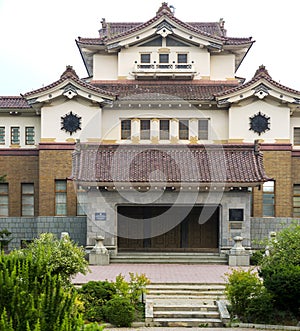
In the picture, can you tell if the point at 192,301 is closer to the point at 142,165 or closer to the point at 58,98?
the point at 142,165

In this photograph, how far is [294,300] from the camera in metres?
13.2

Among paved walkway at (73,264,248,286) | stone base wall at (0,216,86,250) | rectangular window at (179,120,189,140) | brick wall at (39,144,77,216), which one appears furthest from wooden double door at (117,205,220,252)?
rectangular window at (179,120,189,140)

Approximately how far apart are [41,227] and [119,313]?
1241 centimetres

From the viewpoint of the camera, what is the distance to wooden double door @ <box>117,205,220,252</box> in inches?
924

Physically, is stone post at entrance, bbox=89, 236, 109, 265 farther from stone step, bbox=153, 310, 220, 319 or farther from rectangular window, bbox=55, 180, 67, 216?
stone step, bbox=153, 310, 220, 319

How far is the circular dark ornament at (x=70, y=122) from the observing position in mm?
26016

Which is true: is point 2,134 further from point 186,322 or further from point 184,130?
point 186,322

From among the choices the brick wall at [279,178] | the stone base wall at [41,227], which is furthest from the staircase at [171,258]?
the brick wall at [279,178]

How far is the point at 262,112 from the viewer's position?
26.1 m

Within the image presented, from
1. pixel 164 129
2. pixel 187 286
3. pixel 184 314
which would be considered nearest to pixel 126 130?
pixel 164 129

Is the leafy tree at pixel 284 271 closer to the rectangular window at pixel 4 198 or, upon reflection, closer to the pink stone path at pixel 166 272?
the pink stone path at pixel 166 272

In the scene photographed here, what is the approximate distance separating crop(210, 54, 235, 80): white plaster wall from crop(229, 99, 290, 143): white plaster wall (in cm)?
320

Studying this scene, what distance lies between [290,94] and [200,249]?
8561mm

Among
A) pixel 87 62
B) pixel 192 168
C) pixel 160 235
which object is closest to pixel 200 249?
pixel 160 235
